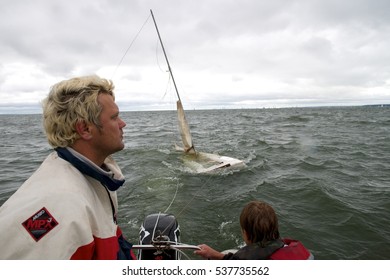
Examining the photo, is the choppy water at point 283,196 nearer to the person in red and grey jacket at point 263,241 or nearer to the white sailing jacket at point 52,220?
the person in red and grey jacket at point 263,241

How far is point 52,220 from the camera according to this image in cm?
152

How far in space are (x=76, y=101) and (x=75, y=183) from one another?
669mm

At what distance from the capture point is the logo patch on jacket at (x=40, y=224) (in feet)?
4.84

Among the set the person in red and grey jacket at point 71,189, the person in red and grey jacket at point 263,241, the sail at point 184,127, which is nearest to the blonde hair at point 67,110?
the person in red and grey jacket at point 71,189

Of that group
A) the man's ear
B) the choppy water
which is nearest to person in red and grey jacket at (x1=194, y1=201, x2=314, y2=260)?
the man's ear

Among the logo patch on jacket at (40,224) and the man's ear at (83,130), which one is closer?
the logo patch on jacket at (40,224)

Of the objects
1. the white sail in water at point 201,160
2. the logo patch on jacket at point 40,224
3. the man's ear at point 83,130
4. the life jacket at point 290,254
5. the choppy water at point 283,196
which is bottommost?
the choppy water at point 283,196

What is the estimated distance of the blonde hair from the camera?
1.98 metres

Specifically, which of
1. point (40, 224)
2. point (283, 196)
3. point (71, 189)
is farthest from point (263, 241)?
point (283, 196)

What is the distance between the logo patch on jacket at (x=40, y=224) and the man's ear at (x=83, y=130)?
2.30ft

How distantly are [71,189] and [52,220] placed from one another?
0.23 metres

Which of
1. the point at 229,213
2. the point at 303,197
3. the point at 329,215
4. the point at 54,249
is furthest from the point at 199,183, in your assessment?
the point at 54,249
